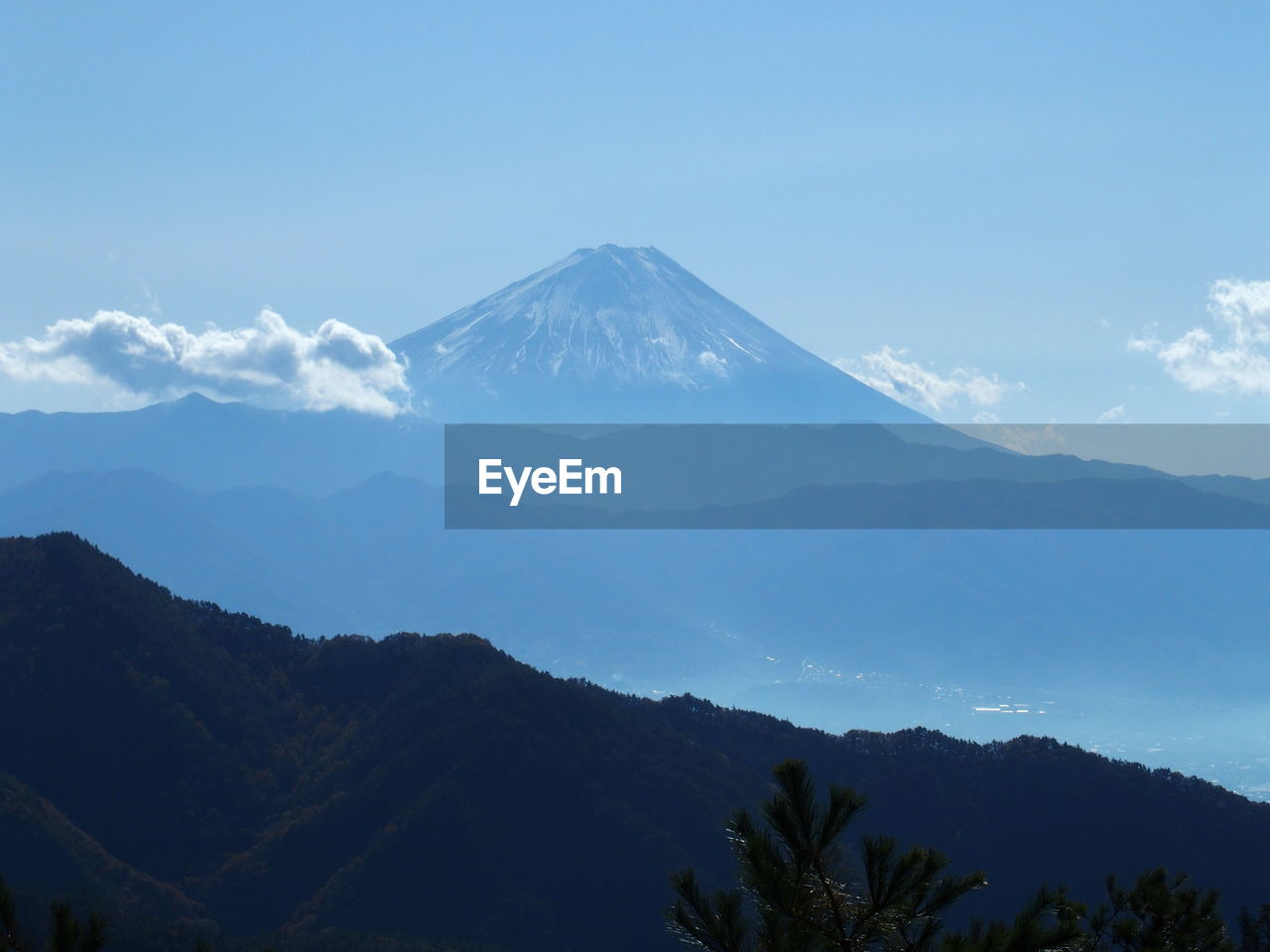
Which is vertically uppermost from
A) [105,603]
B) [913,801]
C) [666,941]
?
[105,603]

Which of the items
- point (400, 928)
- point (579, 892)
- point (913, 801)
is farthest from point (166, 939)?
point (913, 801)

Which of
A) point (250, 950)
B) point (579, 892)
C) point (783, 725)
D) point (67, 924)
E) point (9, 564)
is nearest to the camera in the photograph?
point (67, 924)

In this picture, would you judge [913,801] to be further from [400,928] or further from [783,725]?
[400,928]

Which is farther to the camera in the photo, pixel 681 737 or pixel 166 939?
pixel 681 737

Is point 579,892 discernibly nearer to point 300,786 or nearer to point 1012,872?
point 300,786

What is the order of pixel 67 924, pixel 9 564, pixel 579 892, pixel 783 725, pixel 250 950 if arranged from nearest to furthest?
pixel 67 924, pixel 250 950, pixel 579 892, pixel 9 564, pixel 783 725

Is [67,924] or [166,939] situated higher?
[67,924]
